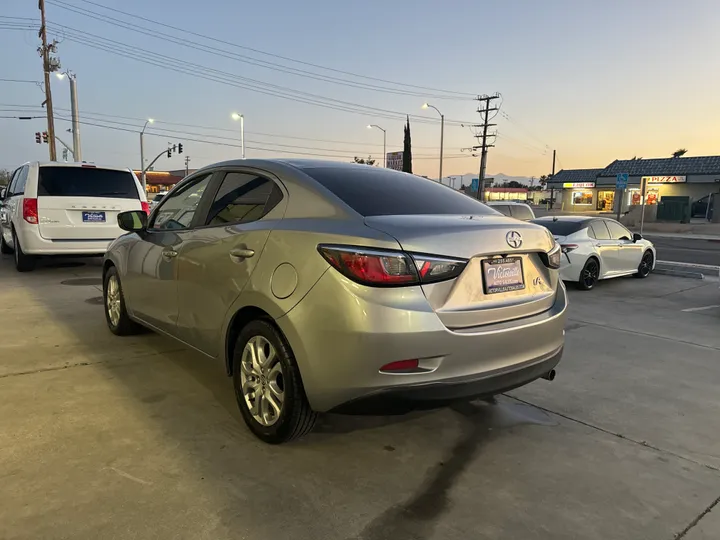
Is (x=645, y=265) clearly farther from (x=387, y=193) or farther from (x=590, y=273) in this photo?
(x=387, y=193)

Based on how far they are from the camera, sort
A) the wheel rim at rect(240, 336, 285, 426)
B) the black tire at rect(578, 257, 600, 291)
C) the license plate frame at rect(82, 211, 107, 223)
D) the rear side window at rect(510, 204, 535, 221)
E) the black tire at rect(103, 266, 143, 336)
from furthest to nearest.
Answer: the rear side window at rect(510, 204, 535, 221) → the black tire at rect(578, 257, 600, 291) → the license plate frame at rect(82, 211, 107, 223) → the black tire at rect(103, 266, 143, 336) → the wheel rim at rect(240, 336, 285, 426)

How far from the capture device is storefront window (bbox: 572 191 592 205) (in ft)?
172

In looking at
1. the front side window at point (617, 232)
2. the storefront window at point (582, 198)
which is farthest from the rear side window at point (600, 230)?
the storefront window at point (582, 198)

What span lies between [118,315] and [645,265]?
10364mm

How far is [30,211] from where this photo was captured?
8586 mm

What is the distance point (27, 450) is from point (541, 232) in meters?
3.23

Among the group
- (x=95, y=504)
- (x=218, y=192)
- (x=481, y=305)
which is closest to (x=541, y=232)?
(x=481, y=305)

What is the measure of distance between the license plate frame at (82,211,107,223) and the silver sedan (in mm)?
6028

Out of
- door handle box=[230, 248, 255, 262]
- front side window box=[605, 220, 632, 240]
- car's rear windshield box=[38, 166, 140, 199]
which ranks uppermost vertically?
car's rear windshield box=[38, 166, 140, 199]

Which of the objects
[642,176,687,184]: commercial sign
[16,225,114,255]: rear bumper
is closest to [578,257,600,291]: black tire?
[16,225,114,255]: rear bumper

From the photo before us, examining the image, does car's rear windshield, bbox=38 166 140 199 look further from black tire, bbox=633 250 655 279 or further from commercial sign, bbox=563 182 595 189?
commercial sign, bbox=563 182 595 189

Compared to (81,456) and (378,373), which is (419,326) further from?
(81,456)

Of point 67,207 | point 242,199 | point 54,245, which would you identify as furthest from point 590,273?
point 54,245

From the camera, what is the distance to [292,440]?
124 inches
